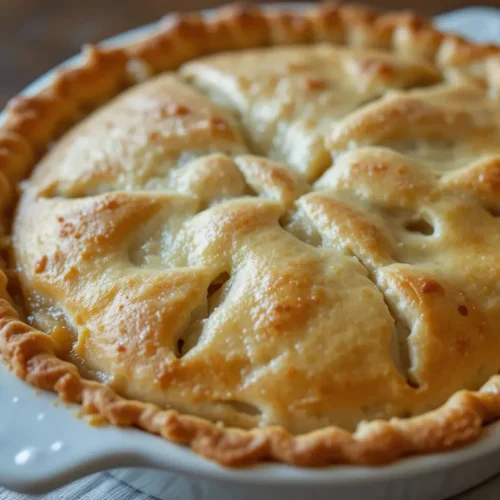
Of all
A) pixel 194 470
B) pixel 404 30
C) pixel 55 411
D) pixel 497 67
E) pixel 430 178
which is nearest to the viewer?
→ pixel 194 470

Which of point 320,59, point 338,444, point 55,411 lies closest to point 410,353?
point 338,444

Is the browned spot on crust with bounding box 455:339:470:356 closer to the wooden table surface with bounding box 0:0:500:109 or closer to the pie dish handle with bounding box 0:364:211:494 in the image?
the pie dish handle with bounding box 0:364:211:494

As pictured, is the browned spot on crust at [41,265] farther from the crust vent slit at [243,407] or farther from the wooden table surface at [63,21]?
the wooden table surface at [63,21]

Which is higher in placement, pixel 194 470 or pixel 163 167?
pixel 163 167

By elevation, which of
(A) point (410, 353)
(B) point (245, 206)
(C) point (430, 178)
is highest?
(B) point (245, 206)

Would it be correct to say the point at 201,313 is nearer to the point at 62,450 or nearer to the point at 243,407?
the point at 243,407

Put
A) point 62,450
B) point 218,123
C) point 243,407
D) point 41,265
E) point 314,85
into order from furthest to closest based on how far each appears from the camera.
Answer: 1. point 314,85
2. point 218,123
3. point 41,265
4. point 243,407
5. point 62,450

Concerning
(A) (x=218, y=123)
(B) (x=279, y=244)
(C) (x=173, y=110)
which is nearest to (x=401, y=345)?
(B) (x=279, y=244)

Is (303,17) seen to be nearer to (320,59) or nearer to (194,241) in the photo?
(320,59)
